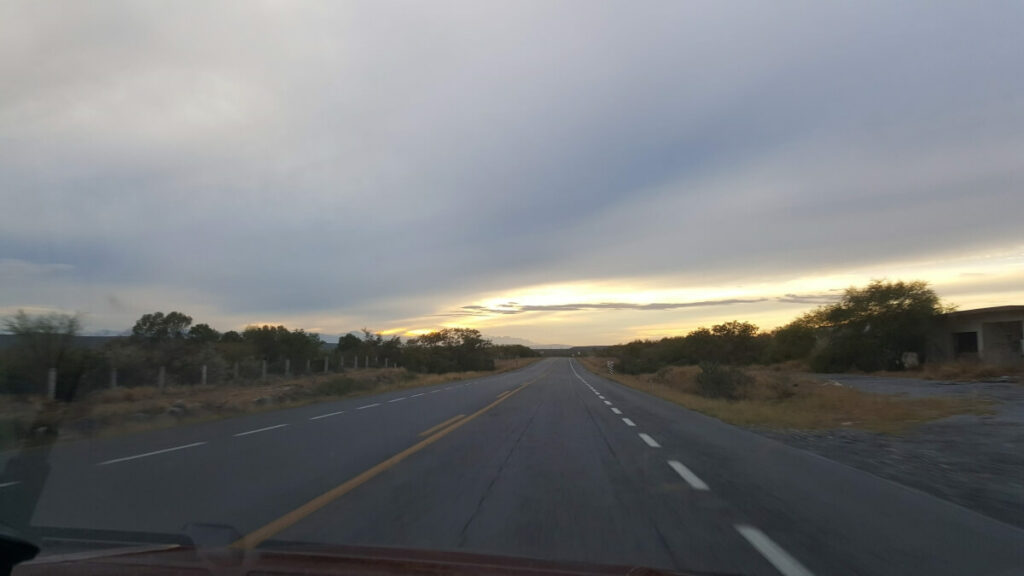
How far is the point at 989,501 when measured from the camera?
28.4 ft

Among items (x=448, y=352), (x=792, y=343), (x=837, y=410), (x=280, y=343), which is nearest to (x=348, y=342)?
(x=448, y=352)

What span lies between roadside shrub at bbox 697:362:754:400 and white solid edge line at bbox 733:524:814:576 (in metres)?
28.3

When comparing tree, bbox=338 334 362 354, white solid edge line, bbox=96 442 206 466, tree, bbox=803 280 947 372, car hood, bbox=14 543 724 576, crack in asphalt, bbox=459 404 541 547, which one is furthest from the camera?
tree, bbox=338 334 362 354

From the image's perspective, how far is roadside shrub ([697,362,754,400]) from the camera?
114ft

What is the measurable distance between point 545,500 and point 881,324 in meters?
59.8

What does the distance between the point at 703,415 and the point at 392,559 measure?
18629 millimetres

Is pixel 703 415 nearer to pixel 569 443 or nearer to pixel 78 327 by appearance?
pixel 569 443

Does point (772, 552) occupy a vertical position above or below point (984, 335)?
below

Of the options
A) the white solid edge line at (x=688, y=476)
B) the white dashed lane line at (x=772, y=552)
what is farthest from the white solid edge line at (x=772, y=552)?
the white solid edge line at (x=688, y=476)

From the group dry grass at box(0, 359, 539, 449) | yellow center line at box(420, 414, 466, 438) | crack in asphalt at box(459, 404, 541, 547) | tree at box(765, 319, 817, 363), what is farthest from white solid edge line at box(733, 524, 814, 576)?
tree at box(765, 319, 817, 363)

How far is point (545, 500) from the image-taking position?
8.30 m

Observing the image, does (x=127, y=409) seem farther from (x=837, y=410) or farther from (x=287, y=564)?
(x=837, y=410)

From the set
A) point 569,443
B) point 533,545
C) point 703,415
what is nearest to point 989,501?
point 533,545

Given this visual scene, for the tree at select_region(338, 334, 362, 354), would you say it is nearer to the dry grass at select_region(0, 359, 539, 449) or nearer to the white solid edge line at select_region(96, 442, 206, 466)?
the dry grass at select_region(0, 359, 539, 449)
